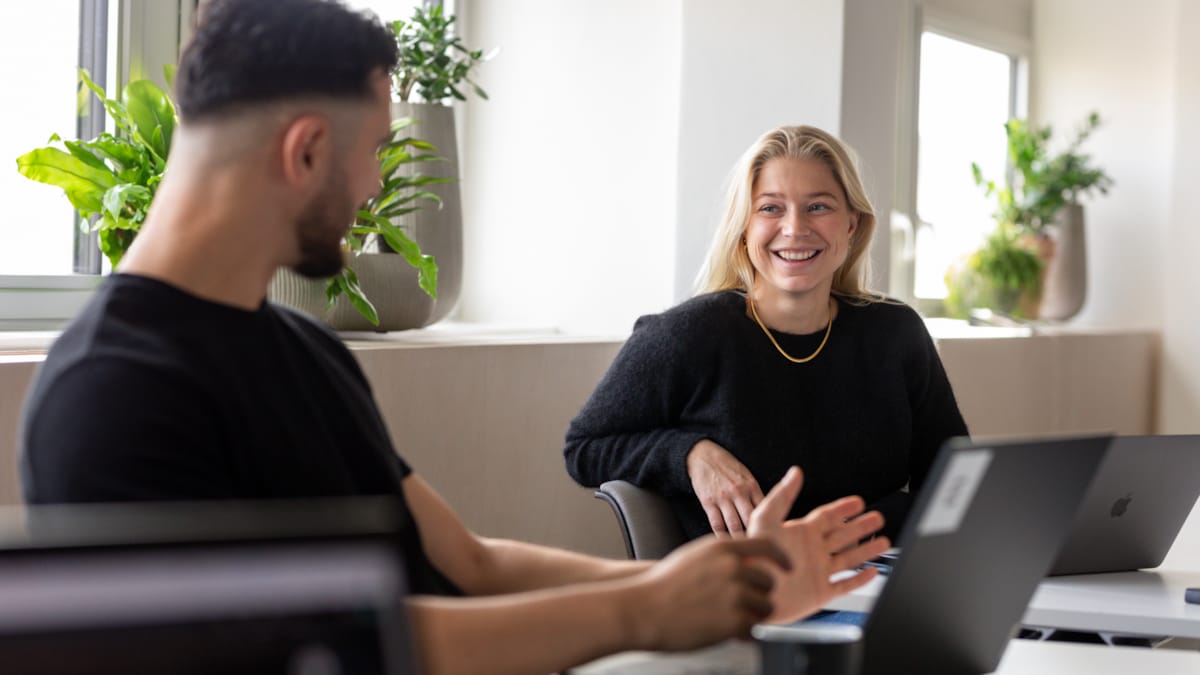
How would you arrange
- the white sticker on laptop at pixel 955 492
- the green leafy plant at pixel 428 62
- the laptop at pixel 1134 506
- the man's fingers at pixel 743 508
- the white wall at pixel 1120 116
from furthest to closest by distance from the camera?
the white wall at pixel 1120 116 < the green leafy plant at pixel 428 62 < the man's fingers at pixel 743 508 < the laptop at pixel 1134 506 < the white sticker on laptop at pixel 955 492

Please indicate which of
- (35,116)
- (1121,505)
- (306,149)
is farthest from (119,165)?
(1121,505)

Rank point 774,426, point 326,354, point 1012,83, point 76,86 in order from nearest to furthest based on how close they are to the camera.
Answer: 1. point 326,354
2. point 774,426
3. point 76,86
4. point 1012,83

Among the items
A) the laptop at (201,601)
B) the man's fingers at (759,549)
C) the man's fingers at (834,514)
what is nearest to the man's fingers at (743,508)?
the man's fingers at (834,514)

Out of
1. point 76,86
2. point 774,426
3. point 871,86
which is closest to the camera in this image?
point 774,426

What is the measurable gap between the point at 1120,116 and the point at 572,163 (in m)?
2.80

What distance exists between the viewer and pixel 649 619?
3.63 ft

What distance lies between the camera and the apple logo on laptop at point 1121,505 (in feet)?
6.29

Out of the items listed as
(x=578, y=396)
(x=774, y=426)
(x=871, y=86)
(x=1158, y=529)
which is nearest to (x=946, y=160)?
(x=871, y=86)

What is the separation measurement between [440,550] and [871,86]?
6.95ft

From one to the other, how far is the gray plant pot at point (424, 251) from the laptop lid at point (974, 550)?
1.64 m

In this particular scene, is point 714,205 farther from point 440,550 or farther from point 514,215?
point 440,550

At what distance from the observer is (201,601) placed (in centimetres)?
57

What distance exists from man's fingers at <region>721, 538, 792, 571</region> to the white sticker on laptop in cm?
16

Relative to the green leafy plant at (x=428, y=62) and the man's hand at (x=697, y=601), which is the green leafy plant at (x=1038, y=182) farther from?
the man's hand at (x=697, y=601)
